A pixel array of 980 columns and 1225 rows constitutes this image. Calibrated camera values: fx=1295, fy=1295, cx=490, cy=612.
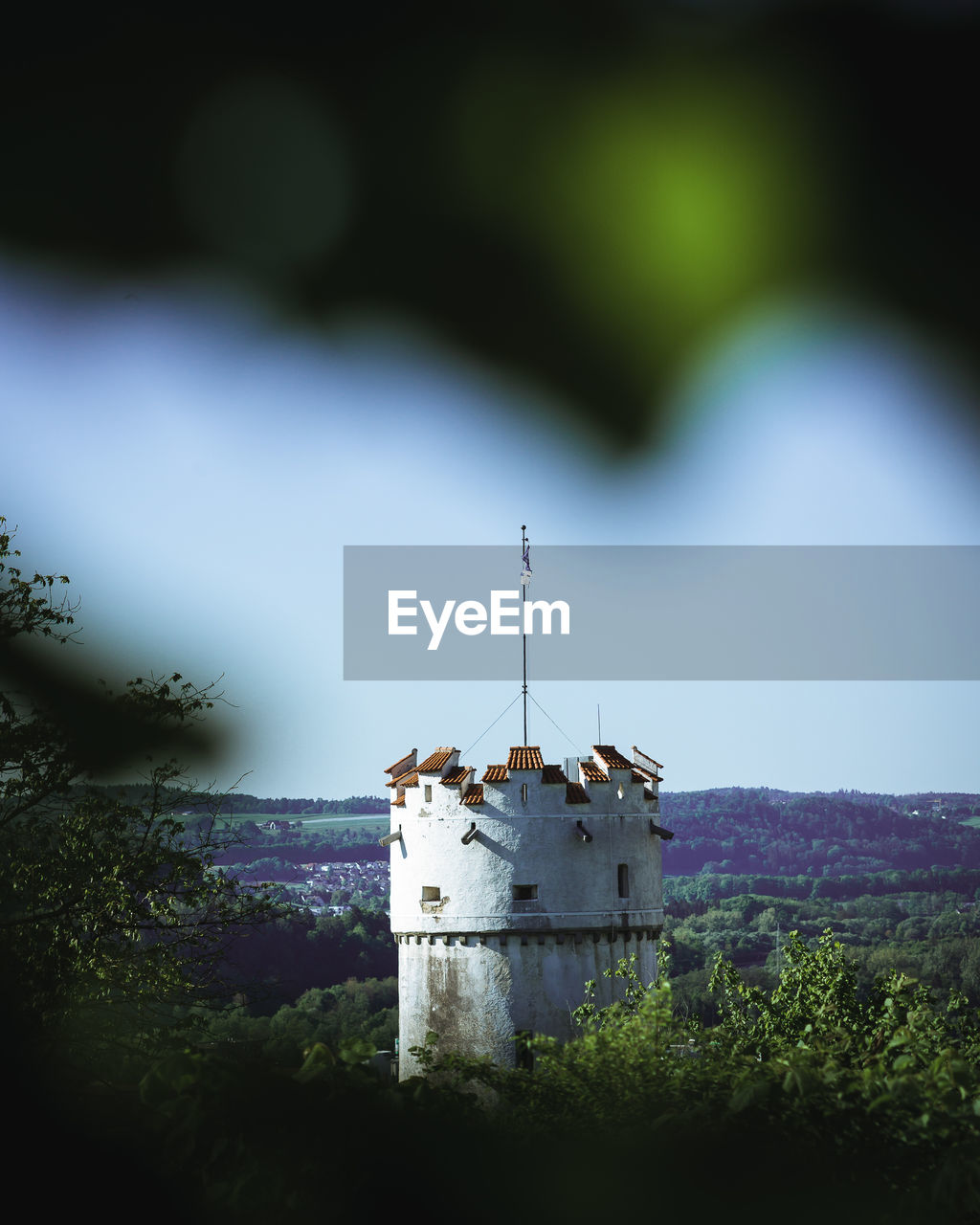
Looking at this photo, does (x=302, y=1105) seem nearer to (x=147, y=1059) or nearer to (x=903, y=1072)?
(x=147, y=1059)

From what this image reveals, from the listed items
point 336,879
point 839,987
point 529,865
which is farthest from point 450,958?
point 336,879

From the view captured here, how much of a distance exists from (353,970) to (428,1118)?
202 ft

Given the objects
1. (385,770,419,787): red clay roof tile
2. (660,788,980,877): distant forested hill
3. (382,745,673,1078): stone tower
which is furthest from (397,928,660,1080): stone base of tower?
(660,788,980,877): distant forested hill

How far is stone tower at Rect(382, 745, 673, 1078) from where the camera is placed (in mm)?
20328

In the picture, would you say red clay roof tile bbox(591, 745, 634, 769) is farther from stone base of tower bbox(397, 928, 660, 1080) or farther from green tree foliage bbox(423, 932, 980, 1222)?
green tree foliage bbox(423, 932, 980, 1222)

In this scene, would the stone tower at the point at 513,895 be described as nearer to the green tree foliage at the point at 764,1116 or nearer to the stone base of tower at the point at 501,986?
the stone base of tower at the point at 501,986

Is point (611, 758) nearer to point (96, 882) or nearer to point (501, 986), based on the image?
point (501, 986)

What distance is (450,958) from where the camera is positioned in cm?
2069

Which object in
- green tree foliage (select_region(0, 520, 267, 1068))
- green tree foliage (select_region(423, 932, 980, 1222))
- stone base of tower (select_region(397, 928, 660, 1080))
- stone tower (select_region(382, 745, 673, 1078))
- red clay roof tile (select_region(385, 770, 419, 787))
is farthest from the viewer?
red clay roof tile (select_region(385, 770, 419, 787))

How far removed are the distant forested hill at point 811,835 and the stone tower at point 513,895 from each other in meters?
102

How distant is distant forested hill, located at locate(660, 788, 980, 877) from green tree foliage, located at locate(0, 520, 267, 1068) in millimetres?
110579

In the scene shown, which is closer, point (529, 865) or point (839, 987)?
point (839, 987)

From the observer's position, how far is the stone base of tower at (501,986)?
20.2 metres

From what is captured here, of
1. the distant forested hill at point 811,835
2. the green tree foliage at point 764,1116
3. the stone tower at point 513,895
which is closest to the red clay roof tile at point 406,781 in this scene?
the stone tower at point 513,895
